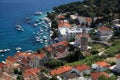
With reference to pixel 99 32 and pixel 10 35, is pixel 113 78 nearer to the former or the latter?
pixel 99 32

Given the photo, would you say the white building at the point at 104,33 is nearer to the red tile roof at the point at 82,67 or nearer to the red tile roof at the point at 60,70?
the red tile roof at the point at 82,67

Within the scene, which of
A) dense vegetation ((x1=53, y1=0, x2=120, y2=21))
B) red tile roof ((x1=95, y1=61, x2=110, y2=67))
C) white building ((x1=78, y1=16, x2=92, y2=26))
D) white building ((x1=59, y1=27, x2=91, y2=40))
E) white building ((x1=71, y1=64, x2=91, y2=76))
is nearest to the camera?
white building ((x1=71, y1=64, x2=91, y2=76))

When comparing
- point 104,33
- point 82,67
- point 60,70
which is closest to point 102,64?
point 82,67

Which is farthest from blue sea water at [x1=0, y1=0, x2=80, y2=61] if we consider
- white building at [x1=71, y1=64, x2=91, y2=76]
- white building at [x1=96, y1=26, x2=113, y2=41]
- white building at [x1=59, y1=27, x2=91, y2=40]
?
white building at [x1=71, y1=64, x2=91, y2=76]

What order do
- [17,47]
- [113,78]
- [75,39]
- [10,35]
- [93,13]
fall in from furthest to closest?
[93,13] → [10,35] → [17,47] → [75,39] → [113,78]

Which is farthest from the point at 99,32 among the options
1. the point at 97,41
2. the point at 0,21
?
the point at 0,21

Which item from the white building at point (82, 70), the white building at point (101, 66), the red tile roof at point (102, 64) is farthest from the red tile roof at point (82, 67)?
the red tile roof at point (102, 64)

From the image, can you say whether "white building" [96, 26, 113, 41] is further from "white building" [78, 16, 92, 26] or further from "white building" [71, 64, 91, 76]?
"white building" [71, 64, 91, 76]

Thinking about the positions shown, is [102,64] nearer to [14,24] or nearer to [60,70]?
[60,70]
